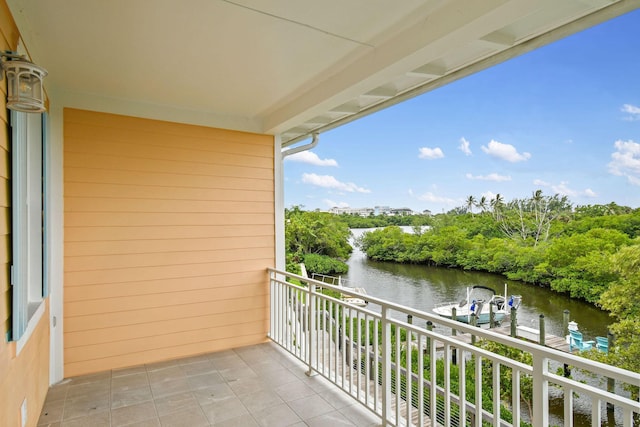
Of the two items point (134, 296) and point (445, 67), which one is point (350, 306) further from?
point (134, 296)

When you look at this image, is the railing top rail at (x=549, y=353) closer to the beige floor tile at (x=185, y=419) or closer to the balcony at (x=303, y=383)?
the balcony at (x=303, y=383)

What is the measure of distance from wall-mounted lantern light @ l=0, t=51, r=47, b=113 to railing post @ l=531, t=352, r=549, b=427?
238cm

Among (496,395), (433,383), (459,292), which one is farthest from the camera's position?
(459,292)

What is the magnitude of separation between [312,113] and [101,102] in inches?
77.6

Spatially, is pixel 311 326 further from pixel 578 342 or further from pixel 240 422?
pixel 578 342

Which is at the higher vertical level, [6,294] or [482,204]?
[482,204]

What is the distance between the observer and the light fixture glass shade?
1.46 m

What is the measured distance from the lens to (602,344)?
405 centimetres

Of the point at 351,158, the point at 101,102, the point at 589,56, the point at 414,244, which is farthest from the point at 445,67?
the point at 351,158

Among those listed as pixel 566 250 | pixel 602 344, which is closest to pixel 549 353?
pixel 566 250

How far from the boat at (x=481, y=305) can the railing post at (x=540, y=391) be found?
168 inches

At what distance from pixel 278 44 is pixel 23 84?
4.56ft

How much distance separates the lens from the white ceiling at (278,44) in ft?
5.93

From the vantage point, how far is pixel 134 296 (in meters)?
3.34
